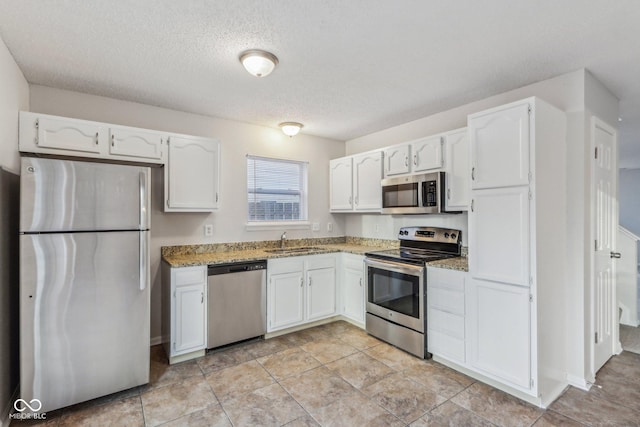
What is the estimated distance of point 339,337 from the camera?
11.6 ft

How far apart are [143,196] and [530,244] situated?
2.84 metres

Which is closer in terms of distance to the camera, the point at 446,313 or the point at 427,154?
the point at 446,313

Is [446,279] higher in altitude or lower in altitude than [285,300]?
higher

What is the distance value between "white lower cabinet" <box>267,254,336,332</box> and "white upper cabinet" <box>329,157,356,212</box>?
0.81 metres

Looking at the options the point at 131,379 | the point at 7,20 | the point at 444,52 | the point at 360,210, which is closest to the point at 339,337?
the point at 360,210

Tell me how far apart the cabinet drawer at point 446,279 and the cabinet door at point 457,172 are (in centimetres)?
66

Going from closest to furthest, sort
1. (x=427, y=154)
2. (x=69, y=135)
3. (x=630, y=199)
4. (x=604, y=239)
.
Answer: (x=69, y=135) < (x=604, y=239) < (x=427, y=154) < (x=630, y=199)

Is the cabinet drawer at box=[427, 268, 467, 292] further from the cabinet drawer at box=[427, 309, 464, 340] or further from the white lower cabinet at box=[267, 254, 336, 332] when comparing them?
the white lower cabinet at box=[267, 254, 336, 332]

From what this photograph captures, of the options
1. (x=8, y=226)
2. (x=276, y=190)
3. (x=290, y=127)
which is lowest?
(x=8, y=226)

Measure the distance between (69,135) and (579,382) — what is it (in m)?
4.52

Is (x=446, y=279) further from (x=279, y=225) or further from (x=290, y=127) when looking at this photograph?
(x=290, y=127)

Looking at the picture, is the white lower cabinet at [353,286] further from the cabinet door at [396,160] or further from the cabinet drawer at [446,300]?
the cabinet door at [396,160]

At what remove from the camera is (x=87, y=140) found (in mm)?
2709

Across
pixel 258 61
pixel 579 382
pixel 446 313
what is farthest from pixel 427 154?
pixel 579 382
